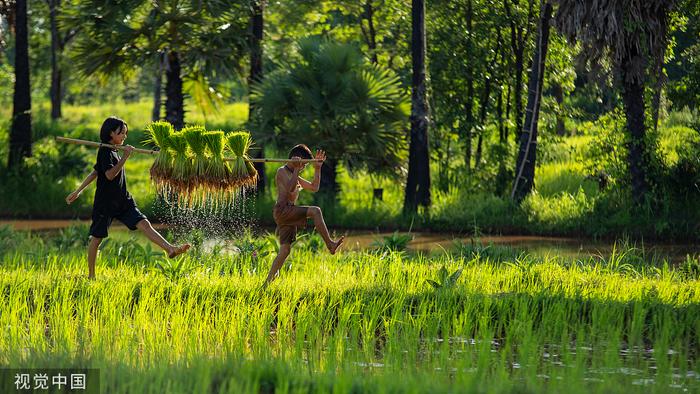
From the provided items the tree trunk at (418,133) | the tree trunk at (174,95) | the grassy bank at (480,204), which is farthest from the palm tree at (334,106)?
the tree trunk at (174,95)

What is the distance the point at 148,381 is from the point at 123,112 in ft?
142

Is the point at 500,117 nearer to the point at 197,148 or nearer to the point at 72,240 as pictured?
the point at 72,240

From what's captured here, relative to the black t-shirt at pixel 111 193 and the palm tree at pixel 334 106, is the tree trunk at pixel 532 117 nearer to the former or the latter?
the palm tree at pixel 334 106

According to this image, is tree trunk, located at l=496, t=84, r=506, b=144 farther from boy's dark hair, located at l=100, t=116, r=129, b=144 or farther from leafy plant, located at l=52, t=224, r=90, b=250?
boy's dark hair, located at l=100, t=116, r=129, b=144

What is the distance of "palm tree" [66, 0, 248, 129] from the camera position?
77.3ft

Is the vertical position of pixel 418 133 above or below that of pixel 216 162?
above

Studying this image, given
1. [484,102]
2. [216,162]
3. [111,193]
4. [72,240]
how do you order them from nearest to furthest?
1. [216,162]
2. [111,193]
3. [72,240]
4. [484,102]

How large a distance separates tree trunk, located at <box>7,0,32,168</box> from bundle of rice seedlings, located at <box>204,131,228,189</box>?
608 inches

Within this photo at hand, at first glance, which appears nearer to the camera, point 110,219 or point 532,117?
point 110,219

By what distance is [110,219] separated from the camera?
12477 mm

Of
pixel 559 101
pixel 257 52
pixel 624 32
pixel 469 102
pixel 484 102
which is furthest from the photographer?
pixel 559 101

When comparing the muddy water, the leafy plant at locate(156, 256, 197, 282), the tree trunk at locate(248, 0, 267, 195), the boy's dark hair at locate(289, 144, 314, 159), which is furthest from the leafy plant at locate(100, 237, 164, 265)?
the tree trunk at locate(248, 0, 267, 195)

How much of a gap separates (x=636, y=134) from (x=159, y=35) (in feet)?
31.4

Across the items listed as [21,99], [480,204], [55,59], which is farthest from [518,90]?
[55,59]
